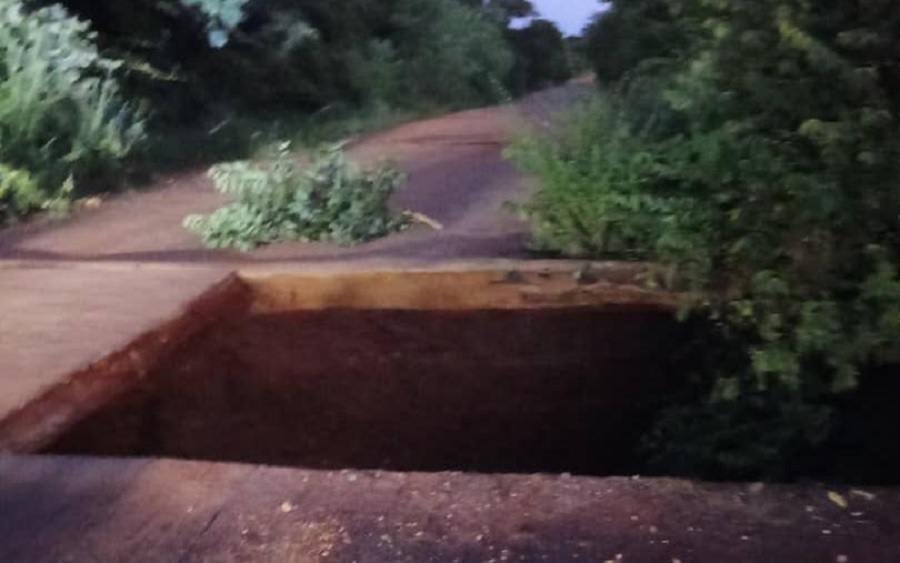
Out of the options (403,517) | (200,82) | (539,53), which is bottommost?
(403,517)

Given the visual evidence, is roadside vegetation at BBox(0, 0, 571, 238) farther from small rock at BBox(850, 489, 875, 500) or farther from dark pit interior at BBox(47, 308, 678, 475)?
small rock at BBox(850, 489, 875, 500)

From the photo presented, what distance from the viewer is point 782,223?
14.3ft

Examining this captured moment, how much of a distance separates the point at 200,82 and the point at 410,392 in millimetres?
8067

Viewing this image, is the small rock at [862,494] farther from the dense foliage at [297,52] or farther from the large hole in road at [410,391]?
the dense foliage at [297,52]

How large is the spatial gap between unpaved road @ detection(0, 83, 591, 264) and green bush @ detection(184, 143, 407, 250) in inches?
5.0

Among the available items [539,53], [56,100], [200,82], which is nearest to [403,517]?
[56,100]

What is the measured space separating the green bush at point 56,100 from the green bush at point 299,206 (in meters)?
1.91

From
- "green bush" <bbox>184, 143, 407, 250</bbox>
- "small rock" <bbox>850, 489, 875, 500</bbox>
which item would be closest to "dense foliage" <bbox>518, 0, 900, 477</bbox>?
"small rock" <bbox>850, 489, 875, 500</bbox>

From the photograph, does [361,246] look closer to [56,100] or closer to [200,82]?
[56,100]

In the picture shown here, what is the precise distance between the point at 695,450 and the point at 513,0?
22915 mm

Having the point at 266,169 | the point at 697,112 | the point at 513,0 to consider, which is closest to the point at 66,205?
the point at 266,169

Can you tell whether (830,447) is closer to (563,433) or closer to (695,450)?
(695,450)

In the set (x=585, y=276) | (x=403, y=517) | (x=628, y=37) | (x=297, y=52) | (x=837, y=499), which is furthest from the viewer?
(x=297, y=52)

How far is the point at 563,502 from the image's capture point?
319 centimetres
